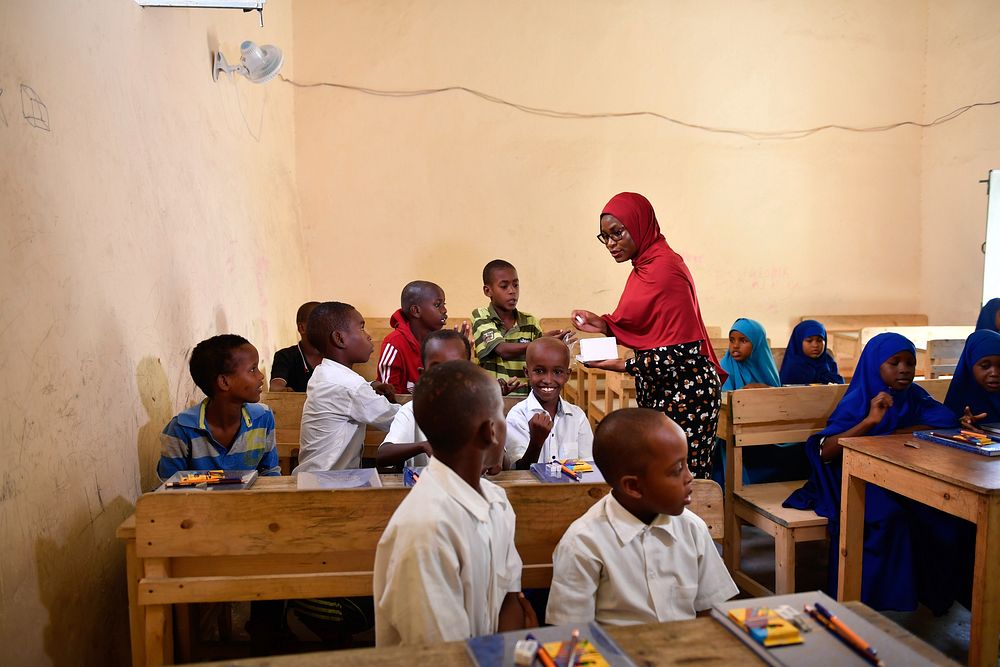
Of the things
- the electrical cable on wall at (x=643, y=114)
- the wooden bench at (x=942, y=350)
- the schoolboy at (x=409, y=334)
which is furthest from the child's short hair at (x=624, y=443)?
the electrical cable on wall at (x=643, y=114)

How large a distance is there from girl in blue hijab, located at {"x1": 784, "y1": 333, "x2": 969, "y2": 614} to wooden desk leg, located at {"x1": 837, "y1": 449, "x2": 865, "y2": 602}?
0.40 feet

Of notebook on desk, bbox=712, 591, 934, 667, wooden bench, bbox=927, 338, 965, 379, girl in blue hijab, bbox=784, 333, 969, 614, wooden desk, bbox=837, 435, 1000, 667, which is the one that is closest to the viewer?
notebook on desk, bbox=712, 591, 934, 667

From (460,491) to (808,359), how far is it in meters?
3.73

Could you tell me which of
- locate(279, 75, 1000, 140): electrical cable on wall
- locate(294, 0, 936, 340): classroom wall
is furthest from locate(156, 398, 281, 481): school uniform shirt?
locate(279, 75, 1000, 140): electrical cable on wall

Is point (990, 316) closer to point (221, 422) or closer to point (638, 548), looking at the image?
point (638, 548)

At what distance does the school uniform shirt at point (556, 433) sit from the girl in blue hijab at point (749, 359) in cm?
200

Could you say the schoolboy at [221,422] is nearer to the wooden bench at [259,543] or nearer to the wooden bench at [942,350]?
the wooden bench at [259,543]

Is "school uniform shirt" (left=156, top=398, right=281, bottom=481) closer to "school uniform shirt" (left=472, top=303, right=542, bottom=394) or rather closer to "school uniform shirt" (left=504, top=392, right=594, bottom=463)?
"school uniform shirt" (left=504, top=392, right=594, bottom=463)

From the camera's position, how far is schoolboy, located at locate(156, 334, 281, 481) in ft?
8.05

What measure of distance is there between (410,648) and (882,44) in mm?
7962

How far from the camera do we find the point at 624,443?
1.75m

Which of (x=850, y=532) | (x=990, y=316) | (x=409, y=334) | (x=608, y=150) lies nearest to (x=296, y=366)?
(x=409, y=334)

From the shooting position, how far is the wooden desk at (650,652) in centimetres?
113

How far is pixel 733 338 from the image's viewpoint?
177 inches
